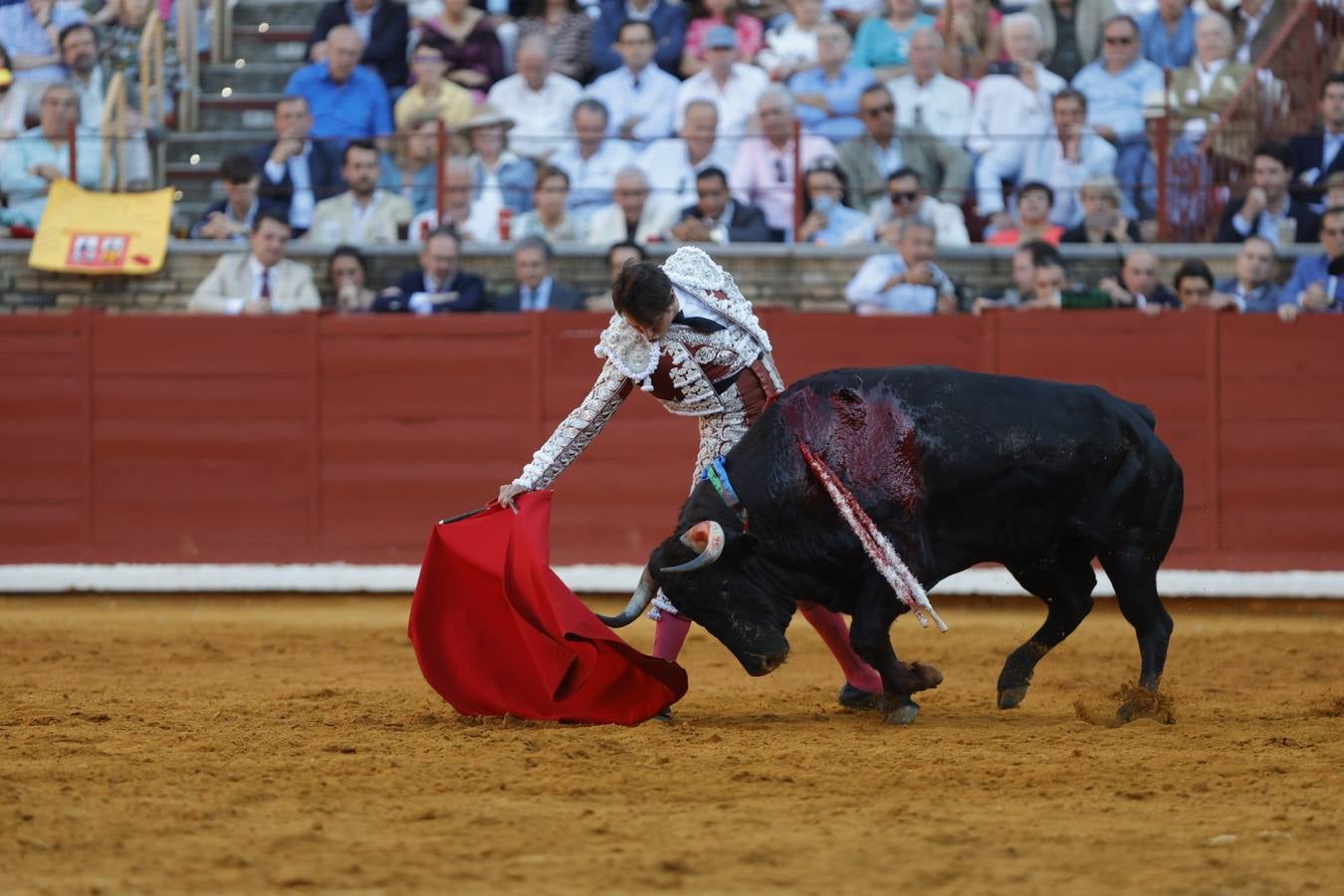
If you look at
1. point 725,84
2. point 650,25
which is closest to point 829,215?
point 725,84

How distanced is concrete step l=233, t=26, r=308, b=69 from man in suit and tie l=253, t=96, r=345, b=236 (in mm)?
1549

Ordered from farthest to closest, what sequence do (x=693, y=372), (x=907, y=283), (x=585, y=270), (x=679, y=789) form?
1. (x=585, y=270)
2. (x=907, y=283)
3. (x=693, y=372)
4. (x=679, y=789)

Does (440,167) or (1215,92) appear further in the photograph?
(1215,92)

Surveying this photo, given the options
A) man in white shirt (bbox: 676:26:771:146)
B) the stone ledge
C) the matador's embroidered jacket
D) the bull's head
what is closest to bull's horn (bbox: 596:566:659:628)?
the bull's head

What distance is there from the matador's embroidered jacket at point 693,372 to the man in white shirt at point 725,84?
15.2 ft

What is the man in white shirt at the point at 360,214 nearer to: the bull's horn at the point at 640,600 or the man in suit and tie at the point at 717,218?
the man in suit and tie at the point at 717,218

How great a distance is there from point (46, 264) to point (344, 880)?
6.57 meters

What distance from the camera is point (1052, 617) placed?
4766 millimetres

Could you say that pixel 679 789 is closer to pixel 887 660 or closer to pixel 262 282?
pixel 887 660

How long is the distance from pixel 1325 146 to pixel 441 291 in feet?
13.2

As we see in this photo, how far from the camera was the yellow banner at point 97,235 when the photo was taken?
8.70 m

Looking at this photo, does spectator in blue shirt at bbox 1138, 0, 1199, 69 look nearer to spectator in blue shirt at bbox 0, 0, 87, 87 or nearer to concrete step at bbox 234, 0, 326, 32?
concrete step at bbox 234, 0, 326, 32

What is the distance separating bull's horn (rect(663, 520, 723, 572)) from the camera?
4.25 meters

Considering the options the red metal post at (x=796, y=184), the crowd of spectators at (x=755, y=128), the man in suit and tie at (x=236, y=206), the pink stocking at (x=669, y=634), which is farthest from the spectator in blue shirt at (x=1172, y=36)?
the pink stocking at (x=669, y=634)
